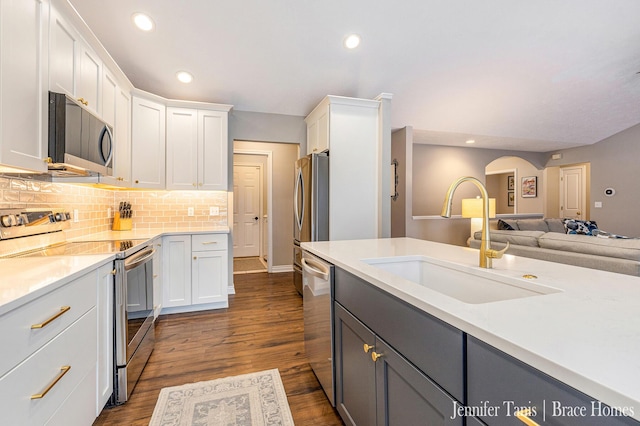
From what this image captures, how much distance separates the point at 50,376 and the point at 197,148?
9.23 ft

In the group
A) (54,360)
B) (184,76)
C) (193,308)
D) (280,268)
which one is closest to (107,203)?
(193,308)

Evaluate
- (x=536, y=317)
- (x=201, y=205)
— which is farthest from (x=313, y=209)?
(x=536, y=317)

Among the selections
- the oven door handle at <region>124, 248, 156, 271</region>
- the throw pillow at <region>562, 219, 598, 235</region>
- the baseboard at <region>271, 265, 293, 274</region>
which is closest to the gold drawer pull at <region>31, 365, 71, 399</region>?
the oven door handle at <region>124, 248, 156, 271</region>

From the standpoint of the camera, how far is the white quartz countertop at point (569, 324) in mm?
469

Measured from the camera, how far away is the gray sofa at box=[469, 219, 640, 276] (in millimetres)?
2498

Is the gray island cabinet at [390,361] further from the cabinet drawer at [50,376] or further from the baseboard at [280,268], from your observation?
the baseboard at [280,268]

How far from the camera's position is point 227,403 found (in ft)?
5.81

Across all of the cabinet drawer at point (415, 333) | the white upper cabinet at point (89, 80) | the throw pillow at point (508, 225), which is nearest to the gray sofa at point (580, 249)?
the throw pillow at point (508, 225)

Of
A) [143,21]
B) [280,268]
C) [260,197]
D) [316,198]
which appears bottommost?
[280,268]

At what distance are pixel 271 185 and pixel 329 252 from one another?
3.66 m

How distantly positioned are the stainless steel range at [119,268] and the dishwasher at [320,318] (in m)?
1.14

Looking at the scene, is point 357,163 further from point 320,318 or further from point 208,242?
point 320,318

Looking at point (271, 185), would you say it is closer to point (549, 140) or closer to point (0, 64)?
point (0, 64)

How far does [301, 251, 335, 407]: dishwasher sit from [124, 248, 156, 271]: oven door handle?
3.71ft
